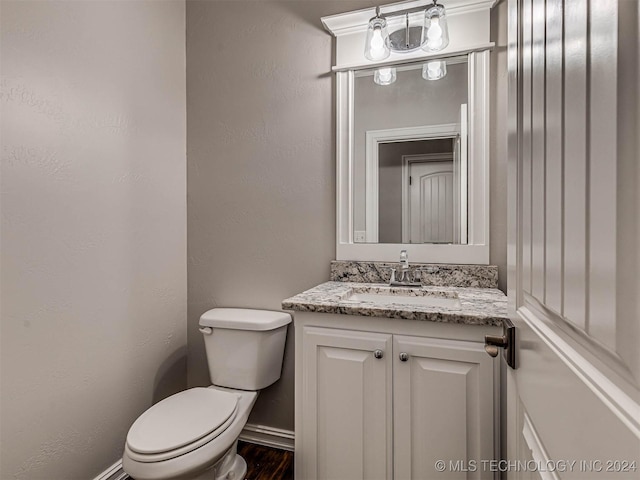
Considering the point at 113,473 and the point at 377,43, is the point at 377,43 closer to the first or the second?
the point at 377,43

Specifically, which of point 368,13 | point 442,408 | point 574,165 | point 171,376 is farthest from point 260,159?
point 574,165

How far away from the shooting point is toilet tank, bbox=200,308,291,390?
1.67 m

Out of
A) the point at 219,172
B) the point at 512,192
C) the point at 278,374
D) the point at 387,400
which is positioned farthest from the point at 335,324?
the point at 219,172

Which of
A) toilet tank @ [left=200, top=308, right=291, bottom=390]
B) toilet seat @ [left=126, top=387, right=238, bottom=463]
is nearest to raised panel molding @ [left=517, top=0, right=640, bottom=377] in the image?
toilet seat @ [left=126, top=387, right=238, bottom=463]

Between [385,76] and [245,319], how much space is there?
4.42 feet

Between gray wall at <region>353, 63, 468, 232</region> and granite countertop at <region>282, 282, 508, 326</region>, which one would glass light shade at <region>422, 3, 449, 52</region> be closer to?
gray wall at <region>353, 63, 468, 232</region>

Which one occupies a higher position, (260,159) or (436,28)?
(436,28)

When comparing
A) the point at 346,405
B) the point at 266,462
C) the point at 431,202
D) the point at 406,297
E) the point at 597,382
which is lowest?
the point at 266,462

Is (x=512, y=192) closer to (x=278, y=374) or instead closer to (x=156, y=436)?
(x=156, y=436)

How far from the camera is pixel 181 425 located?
1.31 meters

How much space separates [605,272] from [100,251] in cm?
171

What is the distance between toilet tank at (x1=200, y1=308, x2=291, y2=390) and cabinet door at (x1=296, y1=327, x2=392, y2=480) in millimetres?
390

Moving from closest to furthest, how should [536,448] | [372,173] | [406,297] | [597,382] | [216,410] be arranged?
[597,382]
[536,448]
[216,410]
[406,297]
[372,173]

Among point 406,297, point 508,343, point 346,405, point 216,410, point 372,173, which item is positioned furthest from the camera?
point 372,173
